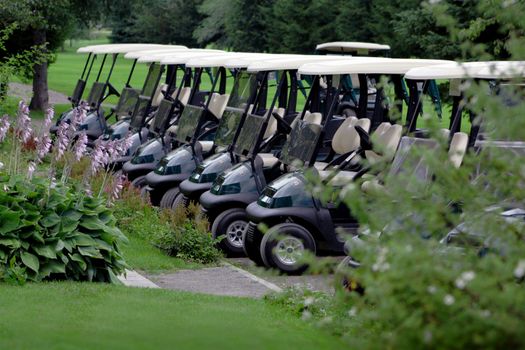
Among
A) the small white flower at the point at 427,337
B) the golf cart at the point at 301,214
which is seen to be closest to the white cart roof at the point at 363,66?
the golf cart at the point at 301,214

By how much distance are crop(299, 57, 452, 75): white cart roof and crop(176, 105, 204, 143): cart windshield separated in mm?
3164

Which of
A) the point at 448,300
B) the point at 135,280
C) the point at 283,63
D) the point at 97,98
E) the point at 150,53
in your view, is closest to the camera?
the point at 448,300

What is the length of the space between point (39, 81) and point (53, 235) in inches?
982

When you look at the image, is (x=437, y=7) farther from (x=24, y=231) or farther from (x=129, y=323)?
(x=24, y=231)

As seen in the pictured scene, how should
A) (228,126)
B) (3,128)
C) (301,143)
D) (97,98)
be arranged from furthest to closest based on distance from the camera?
(97,98), (228,126), (301,143), (3,128)

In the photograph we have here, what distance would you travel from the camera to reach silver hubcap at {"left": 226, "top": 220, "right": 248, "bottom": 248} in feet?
39.4

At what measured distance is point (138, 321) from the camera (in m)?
6.86

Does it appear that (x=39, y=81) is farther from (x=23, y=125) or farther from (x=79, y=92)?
(x=23, y=125)

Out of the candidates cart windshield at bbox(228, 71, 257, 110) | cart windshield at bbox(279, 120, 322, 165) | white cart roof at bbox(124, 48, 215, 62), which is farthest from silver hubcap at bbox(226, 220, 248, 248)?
white cart roof at bbox(124, 48, 215, 62)

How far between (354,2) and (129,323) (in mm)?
39073

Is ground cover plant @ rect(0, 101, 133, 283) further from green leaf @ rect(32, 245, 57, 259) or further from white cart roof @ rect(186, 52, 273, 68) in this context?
white cart roof @ rect(186, 52, 273, 68)

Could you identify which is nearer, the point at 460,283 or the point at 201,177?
the point at 460,283

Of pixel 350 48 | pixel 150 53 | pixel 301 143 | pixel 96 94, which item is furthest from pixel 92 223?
pixel 350 48

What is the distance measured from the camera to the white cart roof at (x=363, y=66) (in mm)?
11430
